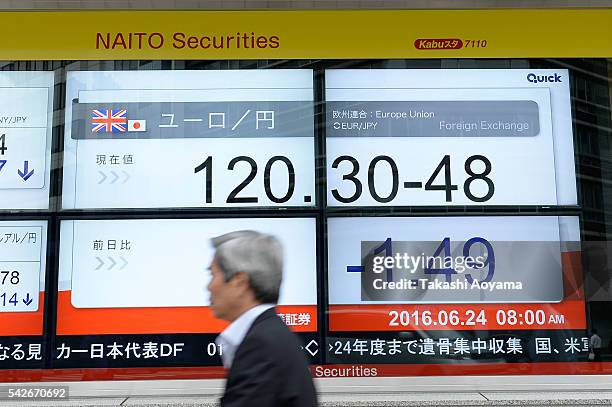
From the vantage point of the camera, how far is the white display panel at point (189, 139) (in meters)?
5.11

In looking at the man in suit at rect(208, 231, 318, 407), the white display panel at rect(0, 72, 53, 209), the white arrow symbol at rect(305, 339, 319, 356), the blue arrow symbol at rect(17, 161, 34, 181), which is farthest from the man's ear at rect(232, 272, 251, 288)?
the blue arrow symbol at rect(17, 161, 34, 181)

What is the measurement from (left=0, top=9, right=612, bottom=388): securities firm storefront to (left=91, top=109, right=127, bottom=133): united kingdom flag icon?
0.01 metres

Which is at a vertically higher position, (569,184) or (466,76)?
(466,76)

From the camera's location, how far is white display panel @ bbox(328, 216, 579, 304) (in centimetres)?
506

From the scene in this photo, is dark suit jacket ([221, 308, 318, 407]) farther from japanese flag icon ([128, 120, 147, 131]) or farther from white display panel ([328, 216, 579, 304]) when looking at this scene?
japanese flag icon ([128, 120, 147, 131])

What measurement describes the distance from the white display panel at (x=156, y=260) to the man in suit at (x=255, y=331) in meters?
2.90

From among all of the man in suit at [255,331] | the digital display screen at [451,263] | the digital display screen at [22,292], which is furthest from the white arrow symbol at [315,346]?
the man in suit at [255,331]

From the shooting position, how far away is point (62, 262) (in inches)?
197

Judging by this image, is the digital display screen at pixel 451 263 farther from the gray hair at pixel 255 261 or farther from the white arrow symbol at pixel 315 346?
the gray hair at pixel 255 261

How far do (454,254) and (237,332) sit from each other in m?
3.44

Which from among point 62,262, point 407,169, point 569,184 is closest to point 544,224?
point 569,184

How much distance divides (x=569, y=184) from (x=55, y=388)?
4.43m

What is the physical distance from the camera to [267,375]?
1823mm

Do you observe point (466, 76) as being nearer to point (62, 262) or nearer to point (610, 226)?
point (610, 226)
